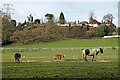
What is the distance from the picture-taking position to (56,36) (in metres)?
79.8

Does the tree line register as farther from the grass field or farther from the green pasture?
the green pasture

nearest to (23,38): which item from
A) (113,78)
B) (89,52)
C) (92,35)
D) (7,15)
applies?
(7,15)

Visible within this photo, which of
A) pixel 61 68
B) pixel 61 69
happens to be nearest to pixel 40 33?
pixel 61 68

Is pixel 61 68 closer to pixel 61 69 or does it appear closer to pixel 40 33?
pixel 61 69

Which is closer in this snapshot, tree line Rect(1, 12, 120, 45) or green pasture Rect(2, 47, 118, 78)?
green pasture Rect(2, 47, 118, 78)

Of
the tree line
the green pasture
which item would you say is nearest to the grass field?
the green pasture

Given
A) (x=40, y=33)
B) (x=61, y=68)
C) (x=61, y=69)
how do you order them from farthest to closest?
(x=40, y=33) < (x=61, y=68) < (x=61, y=69)

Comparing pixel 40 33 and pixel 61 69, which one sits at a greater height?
pixel 40 33

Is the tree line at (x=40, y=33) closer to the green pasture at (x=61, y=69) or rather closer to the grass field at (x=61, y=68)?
the grass field at (x=61, y=68)

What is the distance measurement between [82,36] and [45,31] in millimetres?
18373

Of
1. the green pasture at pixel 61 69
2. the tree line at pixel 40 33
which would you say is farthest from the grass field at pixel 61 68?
the tree line at pixel 40 33

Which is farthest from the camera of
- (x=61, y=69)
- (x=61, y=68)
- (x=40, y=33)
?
(x=40, y=33)

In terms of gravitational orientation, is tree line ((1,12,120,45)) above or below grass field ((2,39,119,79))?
above

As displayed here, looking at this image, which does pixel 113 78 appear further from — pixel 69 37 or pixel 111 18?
pixel 111 18
